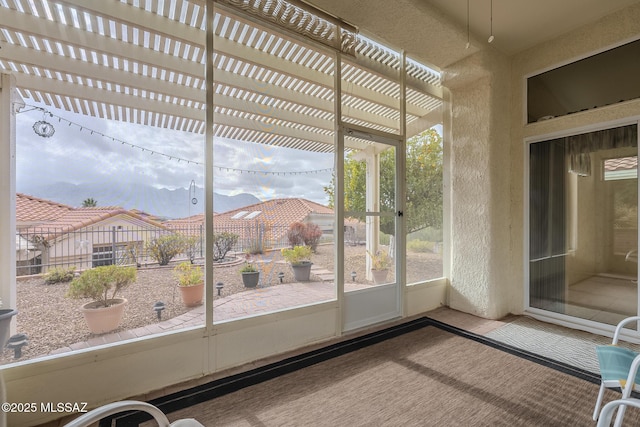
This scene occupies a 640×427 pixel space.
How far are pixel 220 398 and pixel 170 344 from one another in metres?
0.55

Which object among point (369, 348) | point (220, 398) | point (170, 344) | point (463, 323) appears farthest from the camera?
point (463, 323)

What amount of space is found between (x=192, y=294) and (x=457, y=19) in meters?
3.83

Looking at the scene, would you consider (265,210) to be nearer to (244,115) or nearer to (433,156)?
(244,115)

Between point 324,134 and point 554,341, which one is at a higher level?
point 324,134

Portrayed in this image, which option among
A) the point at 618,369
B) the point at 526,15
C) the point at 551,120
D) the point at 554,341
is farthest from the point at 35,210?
the point at 551,120

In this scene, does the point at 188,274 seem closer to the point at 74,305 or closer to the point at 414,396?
the point at 74,305

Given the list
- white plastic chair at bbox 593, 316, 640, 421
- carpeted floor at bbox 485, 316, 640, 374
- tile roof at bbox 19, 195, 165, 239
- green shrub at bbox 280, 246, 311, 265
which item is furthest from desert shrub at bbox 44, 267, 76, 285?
carpeted floor at bbox 485, 316, 640, 374

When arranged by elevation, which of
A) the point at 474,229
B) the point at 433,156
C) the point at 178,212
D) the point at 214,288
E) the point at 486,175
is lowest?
the point at 214,288

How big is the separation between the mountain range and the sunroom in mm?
66

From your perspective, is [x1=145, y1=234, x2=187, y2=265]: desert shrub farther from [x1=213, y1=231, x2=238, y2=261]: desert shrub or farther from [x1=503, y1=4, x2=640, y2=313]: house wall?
[x1=503, y1=4, x2=640, y2=313]: house wall

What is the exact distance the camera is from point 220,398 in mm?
1986

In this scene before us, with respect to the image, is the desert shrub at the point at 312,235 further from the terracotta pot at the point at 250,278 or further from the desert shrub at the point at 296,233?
the terracotta pot at the point at 250,278

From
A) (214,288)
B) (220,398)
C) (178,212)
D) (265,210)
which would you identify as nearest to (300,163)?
(265,210)

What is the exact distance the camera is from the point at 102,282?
199 centimetres
